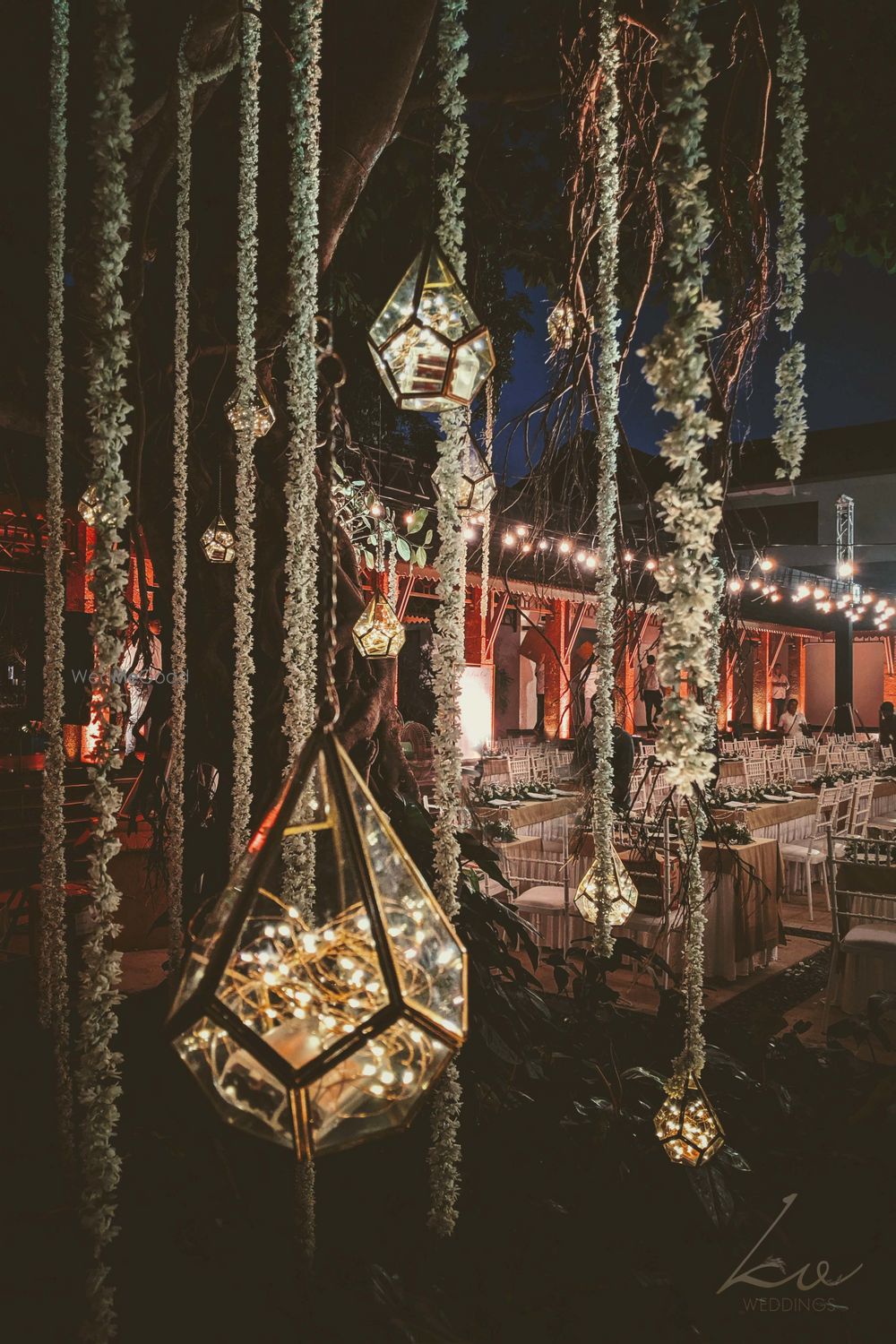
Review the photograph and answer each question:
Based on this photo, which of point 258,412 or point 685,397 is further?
point 258,412

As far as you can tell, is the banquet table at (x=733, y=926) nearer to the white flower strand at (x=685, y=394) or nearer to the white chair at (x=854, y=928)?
the white chair at (x=854, y=928)

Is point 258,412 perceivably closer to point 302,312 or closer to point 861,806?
point 302,312

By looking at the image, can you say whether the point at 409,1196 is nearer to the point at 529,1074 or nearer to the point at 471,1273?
the point at 471,1273

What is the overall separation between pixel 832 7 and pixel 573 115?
4.44 ft

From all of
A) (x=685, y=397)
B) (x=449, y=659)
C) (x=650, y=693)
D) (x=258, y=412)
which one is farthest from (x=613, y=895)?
(x=650, y=693)

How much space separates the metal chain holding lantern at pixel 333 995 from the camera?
860 millimetres

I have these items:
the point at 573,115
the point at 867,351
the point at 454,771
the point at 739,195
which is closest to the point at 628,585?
the point at 454,771

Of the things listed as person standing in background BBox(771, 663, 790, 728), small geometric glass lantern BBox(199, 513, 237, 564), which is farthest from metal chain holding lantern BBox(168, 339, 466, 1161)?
person standing in background BBox(771, 663, 790, 728)

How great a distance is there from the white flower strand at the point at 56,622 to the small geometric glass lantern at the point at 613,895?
1327 mm

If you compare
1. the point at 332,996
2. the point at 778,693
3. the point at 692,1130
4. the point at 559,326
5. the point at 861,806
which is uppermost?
the point at 559,326

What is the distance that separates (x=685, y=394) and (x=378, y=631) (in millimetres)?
1649

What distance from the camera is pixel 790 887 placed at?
24.2 ft

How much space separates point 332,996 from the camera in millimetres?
1066

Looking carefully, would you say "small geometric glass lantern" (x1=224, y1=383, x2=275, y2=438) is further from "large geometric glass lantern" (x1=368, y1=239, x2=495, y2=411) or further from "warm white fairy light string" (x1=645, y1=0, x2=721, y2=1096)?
"warm white fairy light string" (x1=645, y1=0, x2=721, y2=1096)
